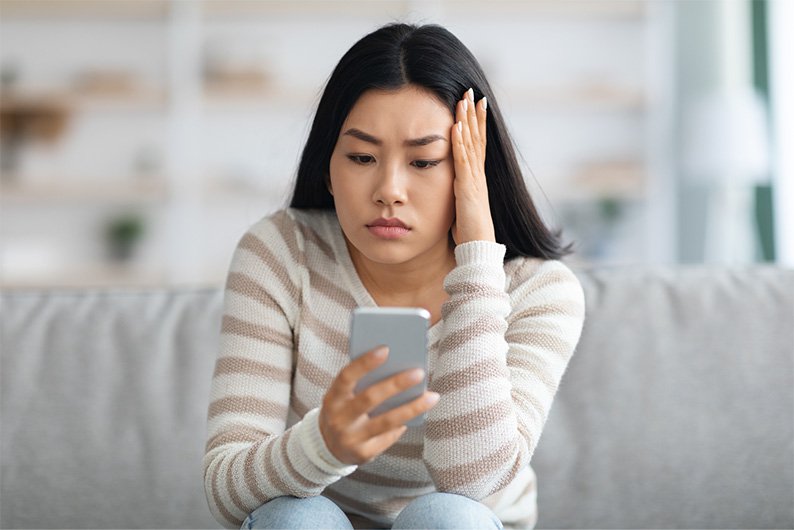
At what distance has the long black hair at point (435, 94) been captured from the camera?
125cm

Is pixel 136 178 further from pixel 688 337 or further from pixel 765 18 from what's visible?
pixel 688 337

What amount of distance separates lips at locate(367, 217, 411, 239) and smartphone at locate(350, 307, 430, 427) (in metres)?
0.27

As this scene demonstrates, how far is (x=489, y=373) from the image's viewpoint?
3.89 ft

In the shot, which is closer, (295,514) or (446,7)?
(295,514)

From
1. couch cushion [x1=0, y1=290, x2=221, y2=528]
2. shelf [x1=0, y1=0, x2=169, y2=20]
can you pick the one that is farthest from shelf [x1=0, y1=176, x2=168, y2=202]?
couch cushion [x1=0, y1=290, x2=221, y2=528]

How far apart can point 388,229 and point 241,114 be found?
11.8 feet

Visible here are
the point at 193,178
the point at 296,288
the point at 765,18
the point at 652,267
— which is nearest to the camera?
the point at 296,288

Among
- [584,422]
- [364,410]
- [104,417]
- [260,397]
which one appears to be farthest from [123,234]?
[364,410]

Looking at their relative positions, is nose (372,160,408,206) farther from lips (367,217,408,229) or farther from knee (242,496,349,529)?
knee (242,496,349,529)

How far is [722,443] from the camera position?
5.19 feet

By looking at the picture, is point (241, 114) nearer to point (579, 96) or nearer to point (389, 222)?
point (579, 96)

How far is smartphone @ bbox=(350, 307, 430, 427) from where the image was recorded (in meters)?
0.98

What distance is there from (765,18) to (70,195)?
3.34 m

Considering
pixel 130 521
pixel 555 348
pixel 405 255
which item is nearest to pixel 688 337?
pixel 555 348
